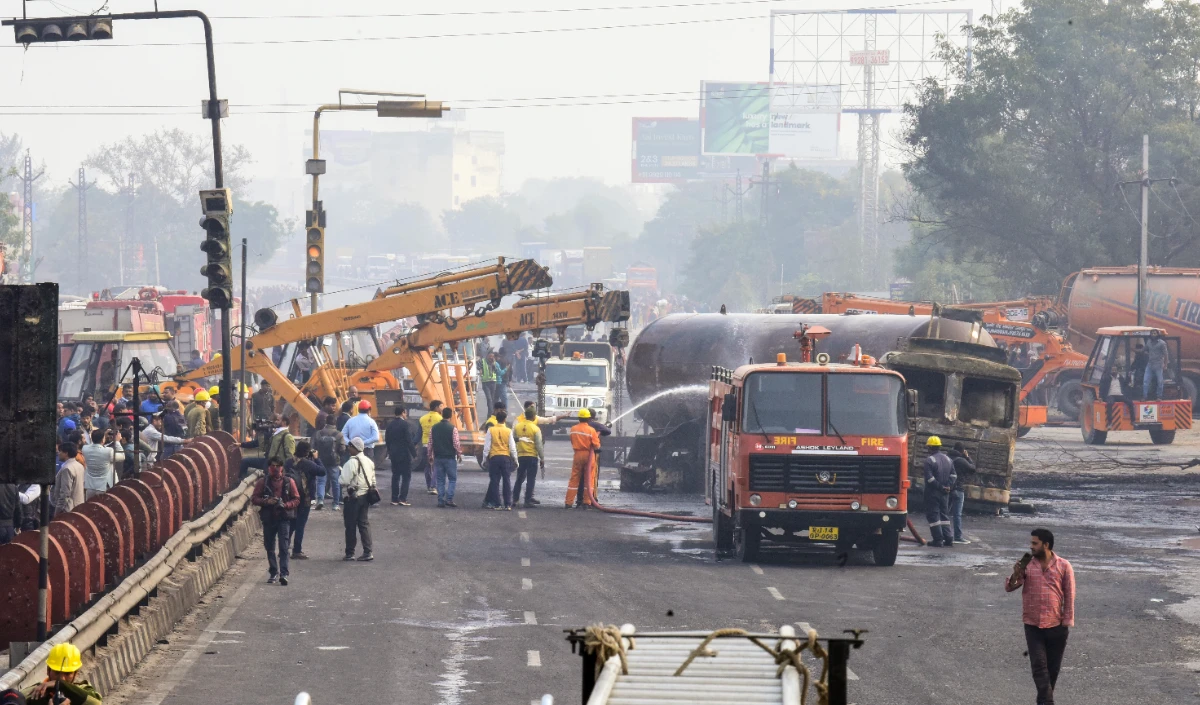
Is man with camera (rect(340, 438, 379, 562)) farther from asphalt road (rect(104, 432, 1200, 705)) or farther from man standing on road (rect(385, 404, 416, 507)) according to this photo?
man standing on road (rect(385, 404, 416, 507))

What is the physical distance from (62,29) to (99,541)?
31.7ft

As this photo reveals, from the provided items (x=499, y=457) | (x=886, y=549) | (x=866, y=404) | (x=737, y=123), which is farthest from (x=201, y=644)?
(x=737, y=123)

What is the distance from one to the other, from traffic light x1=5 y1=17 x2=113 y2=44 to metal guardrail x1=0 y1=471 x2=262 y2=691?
6.36 m

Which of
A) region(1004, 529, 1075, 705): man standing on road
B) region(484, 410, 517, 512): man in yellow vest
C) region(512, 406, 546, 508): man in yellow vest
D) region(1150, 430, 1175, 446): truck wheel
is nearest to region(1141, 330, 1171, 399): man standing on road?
region(1150, 430, 1175, 446): truck wheel

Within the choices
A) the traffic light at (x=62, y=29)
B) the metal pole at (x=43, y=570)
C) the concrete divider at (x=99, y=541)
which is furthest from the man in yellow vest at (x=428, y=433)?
the metal pole at (x=43, y=570)

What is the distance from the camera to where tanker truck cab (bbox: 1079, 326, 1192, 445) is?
38.8m

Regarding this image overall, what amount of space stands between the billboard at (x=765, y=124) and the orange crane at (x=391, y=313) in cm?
15141

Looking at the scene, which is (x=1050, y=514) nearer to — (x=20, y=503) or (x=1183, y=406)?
(x=1183, y=406)

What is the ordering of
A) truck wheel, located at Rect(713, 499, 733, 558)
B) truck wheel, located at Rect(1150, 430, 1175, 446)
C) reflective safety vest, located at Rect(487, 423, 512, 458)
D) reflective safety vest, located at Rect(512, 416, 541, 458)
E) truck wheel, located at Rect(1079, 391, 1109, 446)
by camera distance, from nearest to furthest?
1. truck wheel, located at Rect(713, 499, 733, 558)
2. reflective safety vest, located at Rect(487, 423, 512, 458)
3. reflective safety vest, located at Rect(512, 416, 541, 458)
4. truck wheel, located at Rect(1079, 391, 1109, 446)
5. truck wheel, located at Rect(1150, 430, 1175, 446)

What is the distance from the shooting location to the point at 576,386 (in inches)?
1704

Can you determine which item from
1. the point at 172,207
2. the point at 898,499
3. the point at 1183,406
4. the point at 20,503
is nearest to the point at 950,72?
the point at 1183,406

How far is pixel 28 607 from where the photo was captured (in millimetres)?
13469

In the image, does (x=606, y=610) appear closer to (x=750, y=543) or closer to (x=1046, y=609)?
(x=750, y=543)

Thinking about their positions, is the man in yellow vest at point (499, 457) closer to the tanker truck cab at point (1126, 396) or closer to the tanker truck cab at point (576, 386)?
the tanker truck cab at point (576, 386)
